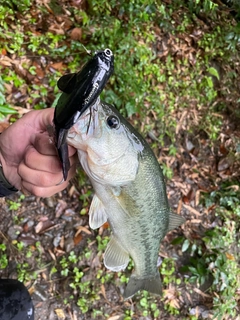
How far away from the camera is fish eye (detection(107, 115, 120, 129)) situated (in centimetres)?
191

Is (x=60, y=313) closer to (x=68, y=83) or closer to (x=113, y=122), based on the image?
(x=113, y=122)

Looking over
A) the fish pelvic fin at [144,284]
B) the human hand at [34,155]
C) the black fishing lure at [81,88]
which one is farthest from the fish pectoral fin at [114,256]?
the black fishing lure at [81,88]

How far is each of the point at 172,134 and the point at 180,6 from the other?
228 centimetres

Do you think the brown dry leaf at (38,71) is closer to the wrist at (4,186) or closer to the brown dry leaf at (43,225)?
the brown dry leaf at (43,225)

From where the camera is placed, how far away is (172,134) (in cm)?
511

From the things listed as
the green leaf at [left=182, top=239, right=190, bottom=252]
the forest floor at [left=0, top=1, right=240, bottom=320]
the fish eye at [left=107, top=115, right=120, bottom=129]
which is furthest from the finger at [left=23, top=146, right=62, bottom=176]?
the green leaf at [left=182, top=239, right=190, bottom=252]

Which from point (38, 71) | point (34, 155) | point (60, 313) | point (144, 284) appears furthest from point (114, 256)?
point (38, 71)

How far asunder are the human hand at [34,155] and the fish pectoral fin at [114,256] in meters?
0.71

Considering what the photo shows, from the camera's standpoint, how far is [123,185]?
2.21 metres

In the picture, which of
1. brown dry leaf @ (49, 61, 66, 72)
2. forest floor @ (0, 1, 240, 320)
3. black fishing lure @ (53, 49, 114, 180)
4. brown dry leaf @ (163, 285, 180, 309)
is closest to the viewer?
black fishing lure @ (53, 49, 114, 180)

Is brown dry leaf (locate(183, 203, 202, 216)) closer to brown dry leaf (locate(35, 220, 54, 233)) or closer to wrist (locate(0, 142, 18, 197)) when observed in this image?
brown dry leaf (locate(35, 220, 54, 233))

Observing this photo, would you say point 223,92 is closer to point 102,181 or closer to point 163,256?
point 163,256

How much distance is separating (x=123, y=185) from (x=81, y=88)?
98 centimetres

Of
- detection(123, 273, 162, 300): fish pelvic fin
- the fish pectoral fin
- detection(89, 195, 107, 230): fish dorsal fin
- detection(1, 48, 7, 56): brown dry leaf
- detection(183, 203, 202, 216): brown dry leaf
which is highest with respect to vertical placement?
detection(89, 195, 107, 230): fish dorsal fin
